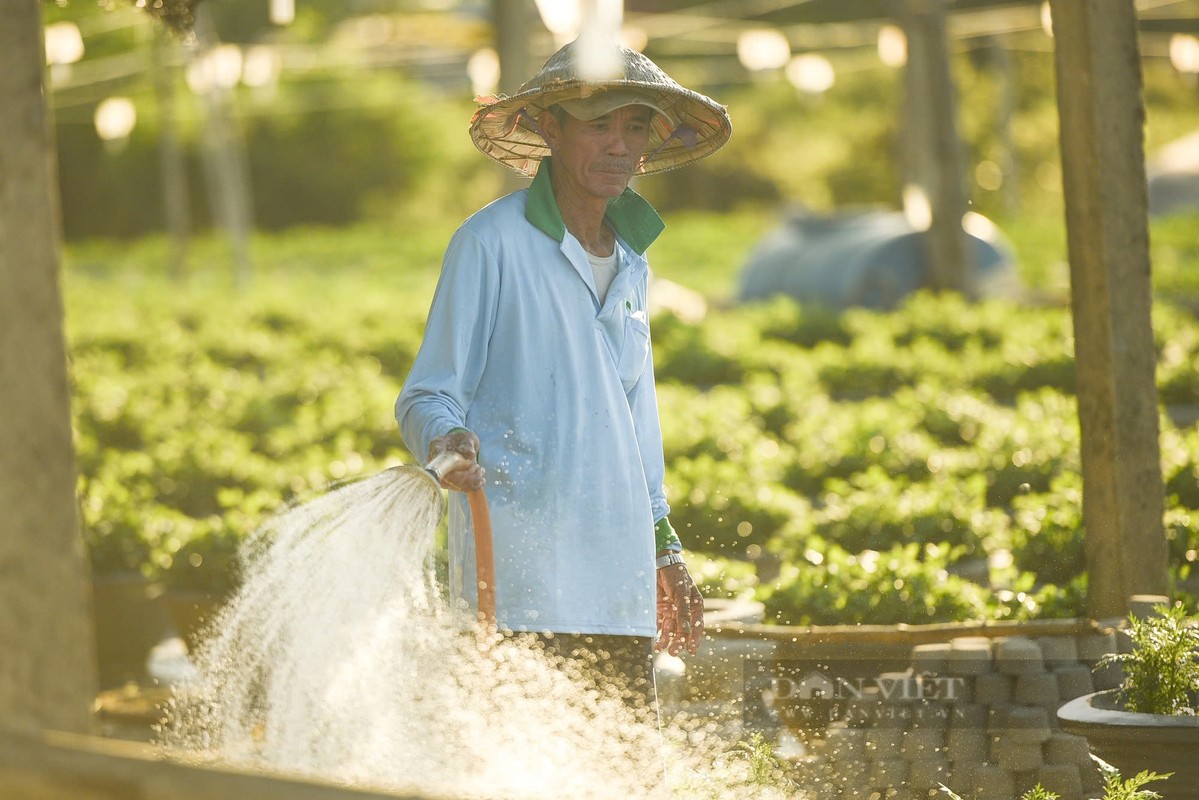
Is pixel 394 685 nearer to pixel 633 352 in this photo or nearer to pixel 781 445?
pixel 633 352

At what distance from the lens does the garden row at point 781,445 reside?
219 inches

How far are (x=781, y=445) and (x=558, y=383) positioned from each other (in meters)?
5.64

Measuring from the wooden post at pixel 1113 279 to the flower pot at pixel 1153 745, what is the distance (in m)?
1.01

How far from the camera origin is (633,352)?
352 cm

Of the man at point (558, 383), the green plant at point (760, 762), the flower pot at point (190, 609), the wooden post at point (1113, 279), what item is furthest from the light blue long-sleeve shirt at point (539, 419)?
the flower pot at point (190, 609)

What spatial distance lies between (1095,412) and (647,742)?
2107 millimetres

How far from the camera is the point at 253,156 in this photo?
37.8 m

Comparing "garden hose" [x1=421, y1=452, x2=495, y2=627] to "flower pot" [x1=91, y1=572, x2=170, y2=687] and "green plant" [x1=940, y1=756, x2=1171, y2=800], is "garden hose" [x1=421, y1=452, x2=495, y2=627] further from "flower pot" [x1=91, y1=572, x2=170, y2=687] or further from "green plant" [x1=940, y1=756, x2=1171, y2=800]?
"flower pot" [x1=91, y1=572, x2=170, y2=687]

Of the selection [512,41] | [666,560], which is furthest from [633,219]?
[512,41]

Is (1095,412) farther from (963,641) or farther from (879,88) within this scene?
(879,88)

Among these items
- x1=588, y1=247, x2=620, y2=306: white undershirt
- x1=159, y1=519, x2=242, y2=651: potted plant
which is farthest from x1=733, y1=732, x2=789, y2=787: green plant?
x1=159, y1=519, x2=242, y2=651: potted plant

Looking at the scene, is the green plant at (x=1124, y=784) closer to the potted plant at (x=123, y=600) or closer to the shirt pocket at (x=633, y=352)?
the shirt pocket at (x=633, y=352)

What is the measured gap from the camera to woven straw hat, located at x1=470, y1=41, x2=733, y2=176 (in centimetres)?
335

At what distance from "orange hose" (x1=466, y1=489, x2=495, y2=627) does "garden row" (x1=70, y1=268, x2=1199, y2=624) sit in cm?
204
